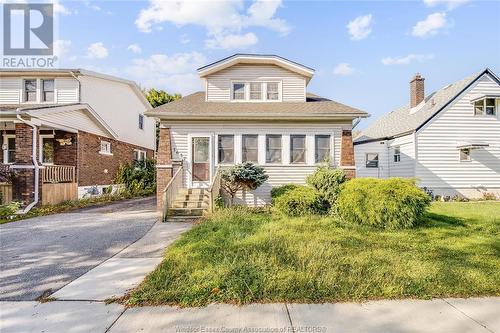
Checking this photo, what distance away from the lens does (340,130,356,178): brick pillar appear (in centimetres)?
1139

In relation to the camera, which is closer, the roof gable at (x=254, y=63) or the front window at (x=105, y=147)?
the roof gable at (x=254, y=63)

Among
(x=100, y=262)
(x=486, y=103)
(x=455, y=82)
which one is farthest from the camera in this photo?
(x=455, y=82)

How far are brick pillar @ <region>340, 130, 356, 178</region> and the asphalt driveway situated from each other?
8.03m

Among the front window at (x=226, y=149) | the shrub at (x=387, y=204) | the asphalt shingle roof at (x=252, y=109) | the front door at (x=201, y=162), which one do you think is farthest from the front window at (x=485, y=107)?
the front door at (x=201, y=162)

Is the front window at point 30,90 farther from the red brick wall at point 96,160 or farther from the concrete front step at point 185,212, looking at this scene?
the concrete front step at point 185,212

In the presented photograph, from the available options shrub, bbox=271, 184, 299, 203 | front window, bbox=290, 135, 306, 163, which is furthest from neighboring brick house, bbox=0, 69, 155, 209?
front window, bbox=290, 135, 306, 163

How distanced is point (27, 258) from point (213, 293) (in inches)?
183

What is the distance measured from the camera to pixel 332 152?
11562mm

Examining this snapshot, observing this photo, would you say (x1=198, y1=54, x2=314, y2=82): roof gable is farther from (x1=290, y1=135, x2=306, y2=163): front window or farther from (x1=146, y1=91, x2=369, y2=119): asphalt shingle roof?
(x1=290, y1=135, x2=306, y2=163): front window

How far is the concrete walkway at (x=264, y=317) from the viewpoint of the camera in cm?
316

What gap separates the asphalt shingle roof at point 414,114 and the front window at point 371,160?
1426 mm

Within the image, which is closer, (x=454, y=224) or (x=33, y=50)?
(x=454, y=224)

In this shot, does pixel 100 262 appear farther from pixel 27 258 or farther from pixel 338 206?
pixel 338 206

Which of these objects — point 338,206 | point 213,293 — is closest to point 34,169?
point 213,293
